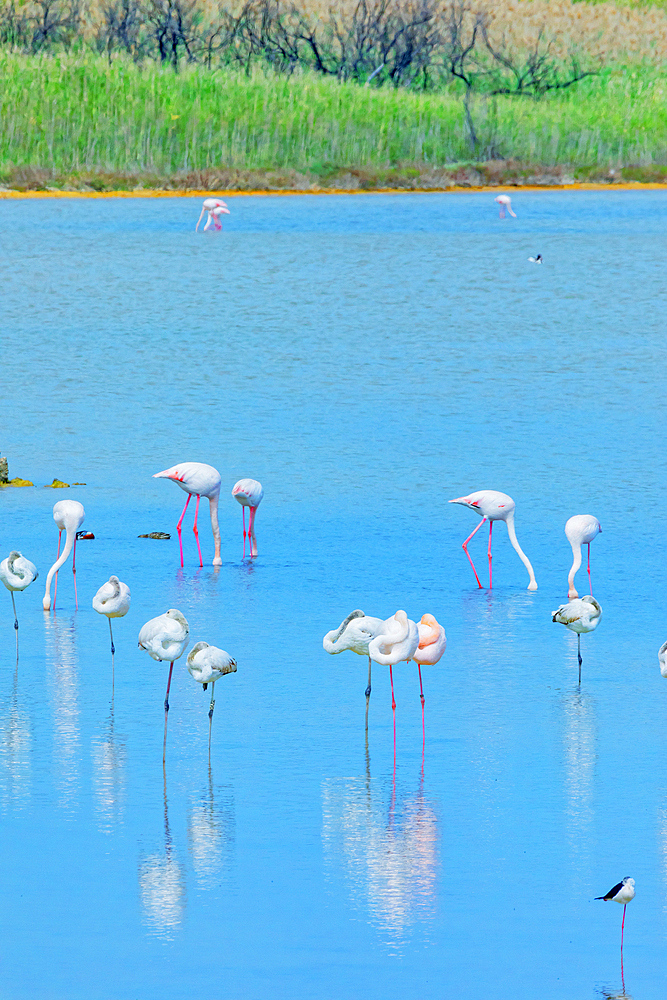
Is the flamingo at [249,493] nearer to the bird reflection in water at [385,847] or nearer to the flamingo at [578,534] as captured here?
the flamingo at [578,534]

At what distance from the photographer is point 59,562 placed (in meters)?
9.27

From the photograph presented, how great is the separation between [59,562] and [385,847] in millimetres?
3610

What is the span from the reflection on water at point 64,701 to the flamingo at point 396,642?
1293 mm

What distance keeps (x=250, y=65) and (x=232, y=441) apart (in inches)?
1425

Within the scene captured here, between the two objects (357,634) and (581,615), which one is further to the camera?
(581,615)

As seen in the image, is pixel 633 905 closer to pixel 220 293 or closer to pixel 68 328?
pixel 68 328

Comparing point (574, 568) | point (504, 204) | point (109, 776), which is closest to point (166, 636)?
point (109, 776)

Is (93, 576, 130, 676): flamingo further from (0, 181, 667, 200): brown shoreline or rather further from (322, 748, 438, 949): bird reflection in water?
(0, 181, 667, 200): brown shoreline

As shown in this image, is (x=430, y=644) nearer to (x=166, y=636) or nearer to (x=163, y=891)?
(x=166, y=636)

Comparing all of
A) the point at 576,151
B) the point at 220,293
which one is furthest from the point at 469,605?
the point at 576,151

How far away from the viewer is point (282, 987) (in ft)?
16.7

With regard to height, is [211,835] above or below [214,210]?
below

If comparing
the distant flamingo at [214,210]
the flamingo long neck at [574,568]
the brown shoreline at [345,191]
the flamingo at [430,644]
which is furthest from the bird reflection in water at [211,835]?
the brown shoreline at [345,191]

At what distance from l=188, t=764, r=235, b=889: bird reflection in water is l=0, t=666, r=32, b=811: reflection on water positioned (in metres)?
0.68
